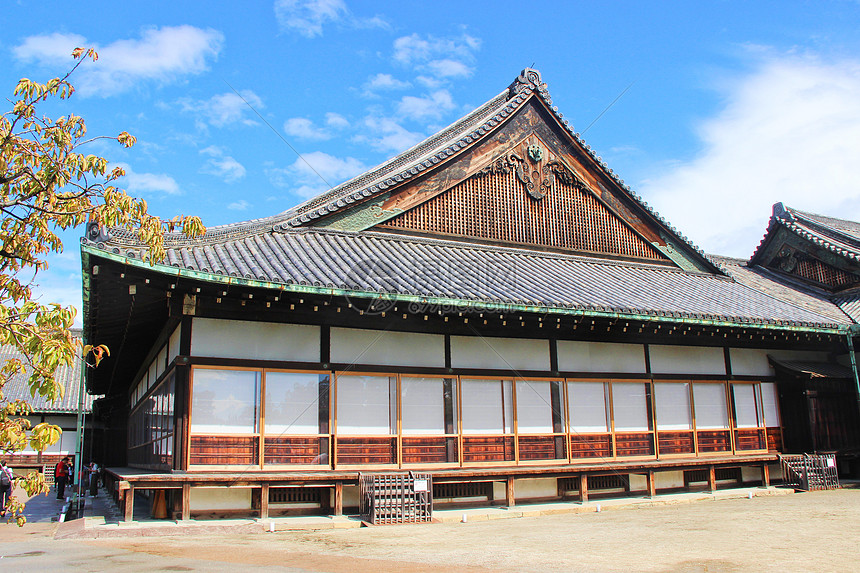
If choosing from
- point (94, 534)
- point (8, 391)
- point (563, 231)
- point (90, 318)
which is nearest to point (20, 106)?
point (94, 534)

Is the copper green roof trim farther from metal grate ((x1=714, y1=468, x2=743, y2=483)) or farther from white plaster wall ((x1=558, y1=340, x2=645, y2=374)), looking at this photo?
metal grate ((x1=714, y1=468, x2=743, y2=483))

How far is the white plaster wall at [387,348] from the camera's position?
13469 millimetres

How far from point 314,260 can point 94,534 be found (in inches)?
257

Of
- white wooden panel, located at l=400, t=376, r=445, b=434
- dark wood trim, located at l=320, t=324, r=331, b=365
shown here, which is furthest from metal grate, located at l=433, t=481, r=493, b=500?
dark wood trim, located at l=320, t=324, r=331, b=365

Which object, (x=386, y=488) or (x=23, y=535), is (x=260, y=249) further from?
(x=23, y=535)

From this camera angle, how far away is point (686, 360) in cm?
1720

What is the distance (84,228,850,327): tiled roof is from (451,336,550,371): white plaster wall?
4.14ft

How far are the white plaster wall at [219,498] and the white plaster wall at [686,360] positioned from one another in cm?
1040

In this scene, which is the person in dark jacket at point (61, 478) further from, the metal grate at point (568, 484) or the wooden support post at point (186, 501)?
the metal grate at point (568, 484)

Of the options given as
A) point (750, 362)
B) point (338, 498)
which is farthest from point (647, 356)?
point (338, 498)

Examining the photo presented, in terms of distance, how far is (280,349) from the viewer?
13.0 meters

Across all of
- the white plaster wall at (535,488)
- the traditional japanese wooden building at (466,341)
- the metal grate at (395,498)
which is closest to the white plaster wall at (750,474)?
the traditional japanese wooden building at (466,341)

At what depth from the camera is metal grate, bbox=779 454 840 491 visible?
16922 mm

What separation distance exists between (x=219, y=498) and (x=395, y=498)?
3.28 metres
